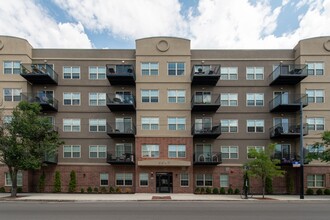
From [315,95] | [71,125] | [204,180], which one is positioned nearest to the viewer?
[204,180]

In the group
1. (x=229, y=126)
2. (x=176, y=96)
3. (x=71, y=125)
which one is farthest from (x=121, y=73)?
(x=229, y=126)

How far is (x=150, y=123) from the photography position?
29.4m

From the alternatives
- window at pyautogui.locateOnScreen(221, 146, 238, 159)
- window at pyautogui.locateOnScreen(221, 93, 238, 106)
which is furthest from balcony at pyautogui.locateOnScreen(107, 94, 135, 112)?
window at pyautogui.locateOnScreen(221, 146, 238, 159)

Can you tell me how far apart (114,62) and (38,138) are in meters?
11.0

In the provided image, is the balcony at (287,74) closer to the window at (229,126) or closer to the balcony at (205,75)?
the window at (229,126)

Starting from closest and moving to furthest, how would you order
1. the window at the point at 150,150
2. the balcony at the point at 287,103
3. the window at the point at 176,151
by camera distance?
the balcony at the point at 287,103
the window at the point at 150,150
the window at the point at 176,151

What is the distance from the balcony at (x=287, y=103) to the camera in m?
28.2

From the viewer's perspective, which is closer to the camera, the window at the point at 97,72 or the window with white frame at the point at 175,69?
the window with white frame at the point at 175,69

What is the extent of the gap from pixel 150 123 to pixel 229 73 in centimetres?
1009

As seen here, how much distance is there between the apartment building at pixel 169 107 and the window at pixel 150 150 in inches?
4.0

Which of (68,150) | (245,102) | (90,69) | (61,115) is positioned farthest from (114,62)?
(245,102)

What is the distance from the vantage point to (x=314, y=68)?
29.5m

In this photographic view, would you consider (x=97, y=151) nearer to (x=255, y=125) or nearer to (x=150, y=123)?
(x=150, y=123)

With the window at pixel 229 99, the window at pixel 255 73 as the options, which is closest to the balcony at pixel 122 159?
the window at pixel 229 99
